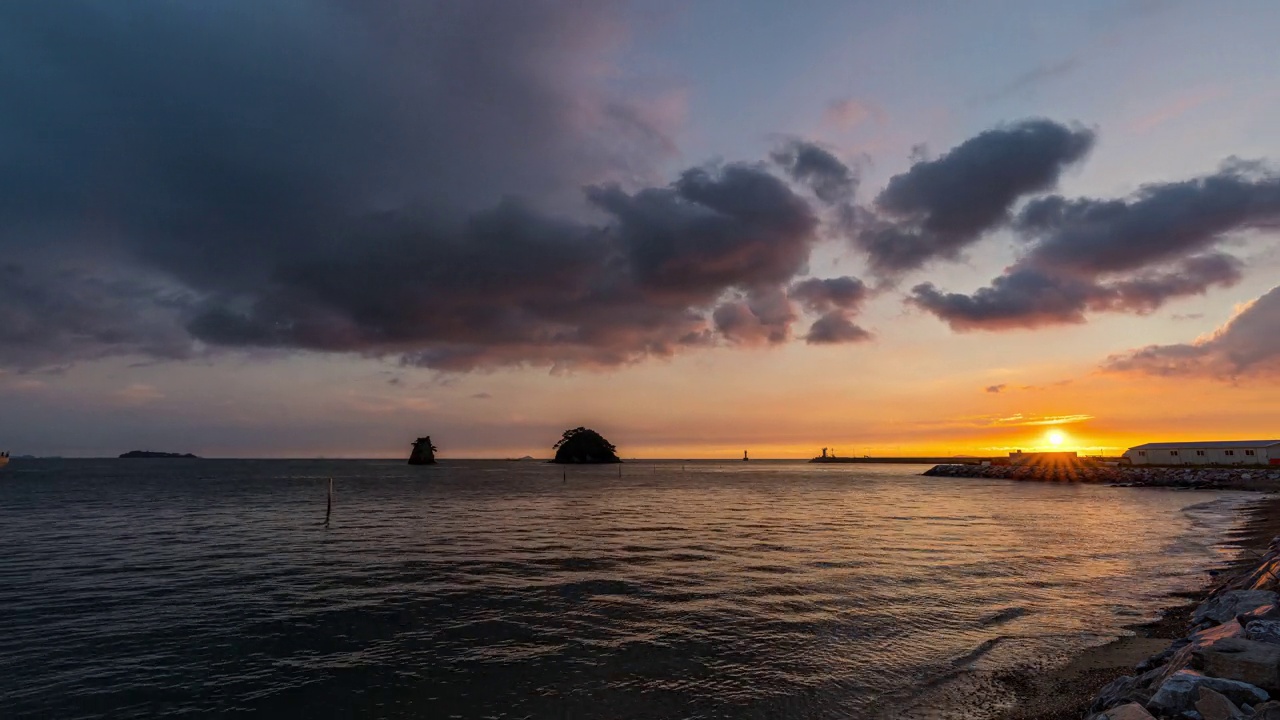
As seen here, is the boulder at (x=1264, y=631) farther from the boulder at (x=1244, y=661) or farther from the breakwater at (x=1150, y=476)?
the breakwater at (x=1150, y=476)

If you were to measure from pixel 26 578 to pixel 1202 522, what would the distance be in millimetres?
75611

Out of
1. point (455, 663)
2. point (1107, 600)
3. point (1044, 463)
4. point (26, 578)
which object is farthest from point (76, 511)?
point (1044, 463)

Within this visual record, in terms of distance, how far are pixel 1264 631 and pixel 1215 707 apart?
12.7ft

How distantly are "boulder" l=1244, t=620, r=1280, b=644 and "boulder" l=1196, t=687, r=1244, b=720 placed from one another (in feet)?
9.60

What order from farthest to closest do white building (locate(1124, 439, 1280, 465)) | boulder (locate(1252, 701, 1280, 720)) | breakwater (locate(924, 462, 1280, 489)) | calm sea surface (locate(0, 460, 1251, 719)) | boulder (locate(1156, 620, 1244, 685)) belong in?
white building (locate(1124, 439, 1280, 465)), breakwater (locate(924, 462, 1280, 489)), calm sea surface (locate(0, 460, 1251, 719)), boulder (locate(1156, 620, 1244, 685)), boulder (locate(1252, 701, 1280, 720))

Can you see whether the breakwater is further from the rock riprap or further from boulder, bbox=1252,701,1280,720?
boulder, bbox=1252,701,1280,720

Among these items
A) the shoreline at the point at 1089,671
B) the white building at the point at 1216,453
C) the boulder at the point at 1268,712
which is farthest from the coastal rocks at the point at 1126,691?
the white building at the point at 1216,453

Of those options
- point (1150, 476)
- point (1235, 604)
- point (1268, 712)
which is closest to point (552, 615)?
point (1268, 712)

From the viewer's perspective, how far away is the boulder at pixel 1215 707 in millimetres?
8547

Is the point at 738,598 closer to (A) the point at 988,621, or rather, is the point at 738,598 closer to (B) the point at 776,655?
(B) the point at 776,655

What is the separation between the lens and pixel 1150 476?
116438 millimetres

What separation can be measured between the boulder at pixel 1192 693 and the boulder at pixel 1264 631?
216cm

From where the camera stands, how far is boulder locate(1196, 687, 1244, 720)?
8.55 metres

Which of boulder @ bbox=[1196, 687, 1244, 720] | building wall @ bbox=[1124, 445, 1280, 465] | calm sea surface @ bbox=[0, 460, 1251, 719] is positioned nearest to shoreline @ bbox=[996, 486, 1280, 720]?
calm sea surface @ bbox=[0, 460, 1251, 719]
